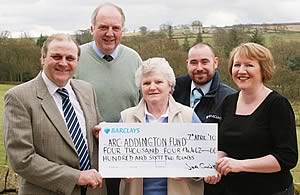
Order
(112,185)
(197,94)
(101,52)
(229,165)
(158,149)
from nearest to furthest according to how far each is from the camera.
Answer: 1. (229,165)
2. (158,149)
3. (112,185)
4. (101,52)
5. (197,94)

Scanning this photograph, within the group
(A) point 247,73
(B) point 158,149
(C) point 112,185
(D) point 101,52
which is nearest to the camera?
(A) point 247,73

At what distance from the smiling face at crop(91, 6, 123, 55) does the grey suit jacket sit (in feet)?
3.27

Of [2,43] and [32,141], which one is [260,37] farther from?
[32,141]

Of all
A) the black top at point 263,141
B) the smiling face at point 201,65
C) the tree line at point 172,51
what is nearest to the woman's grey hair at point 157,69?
the black top at point 263,141

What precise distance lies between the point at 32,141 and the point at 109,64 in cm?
132

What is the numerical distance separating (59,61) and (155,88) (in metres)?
0.73

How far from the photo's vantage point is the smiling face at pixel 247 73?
350cm

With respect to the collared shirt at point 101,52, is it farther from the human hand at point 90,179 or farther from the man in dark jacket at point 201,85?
the human hand at point 90,179

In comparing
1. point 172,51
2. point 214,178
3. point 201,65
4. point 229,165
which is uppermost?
point 172,51

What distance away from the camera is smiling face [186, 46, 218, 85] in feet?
15.0

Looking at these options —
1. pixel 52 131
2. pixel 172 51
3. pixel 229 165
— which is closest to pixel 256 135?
pixel 229 165

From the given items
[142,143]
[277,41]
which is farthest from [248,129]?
[277,41]

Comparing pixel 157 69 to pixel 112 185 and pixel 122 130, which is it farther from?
pixel 112 185

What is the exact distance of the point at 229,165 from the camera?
3404 millimetres
